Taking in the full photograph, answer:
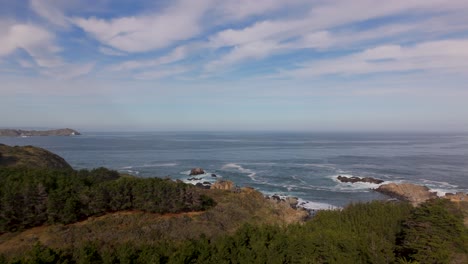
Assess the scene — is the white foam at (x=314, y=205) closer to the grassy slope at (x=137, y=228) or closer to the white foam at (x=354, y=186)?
the white foam at (x=354, y=186)

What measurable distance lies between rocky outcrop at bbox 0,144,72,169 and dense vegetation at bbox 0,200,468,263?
3747cm

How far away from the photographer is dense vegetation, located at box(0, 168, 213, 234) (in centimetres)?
2236

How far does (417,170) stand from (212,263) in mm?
67583

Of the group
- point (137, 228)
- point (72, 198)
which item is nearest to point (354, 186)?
point (137, 228)

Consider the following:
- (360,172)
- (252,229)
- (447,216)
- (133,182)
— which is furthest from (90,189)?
(360,172)

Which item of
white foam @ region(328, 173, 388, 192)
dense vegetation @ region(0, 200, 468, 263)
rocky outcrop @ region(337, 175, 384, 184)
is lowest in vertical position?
white foam @ region(328, 173, 388, 192)

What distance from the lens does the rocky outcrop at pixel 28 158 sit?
4819cm

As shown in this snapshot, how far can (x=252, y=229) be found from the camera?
728 inches

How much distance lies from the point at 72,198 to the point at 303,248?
56.3ft

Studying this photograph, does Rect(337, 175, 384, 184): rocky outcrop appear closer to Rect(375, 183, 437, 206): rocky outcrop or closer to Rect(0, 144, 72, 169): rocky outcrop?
Rect(375, 183, 437, 206): rocky outcrop

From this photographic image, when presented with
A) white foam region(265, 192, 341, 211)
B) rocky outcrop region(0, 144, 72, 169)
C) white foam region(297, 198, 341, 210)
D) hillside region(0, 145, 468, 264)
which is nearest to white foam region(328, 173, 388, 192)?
white foam region(265, 192, 341, 211)

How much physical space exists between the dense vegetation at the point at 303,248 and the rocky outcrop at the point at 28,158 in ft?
123

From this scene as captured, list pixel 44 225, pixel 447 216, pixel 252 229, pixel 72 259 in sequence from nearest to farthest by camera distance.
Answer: pixel 72 259
pixel 447 216
pixel 252 229
pixel 44 225

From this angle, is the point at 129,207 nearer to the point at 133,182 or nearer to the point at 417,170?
the point at 133,182
